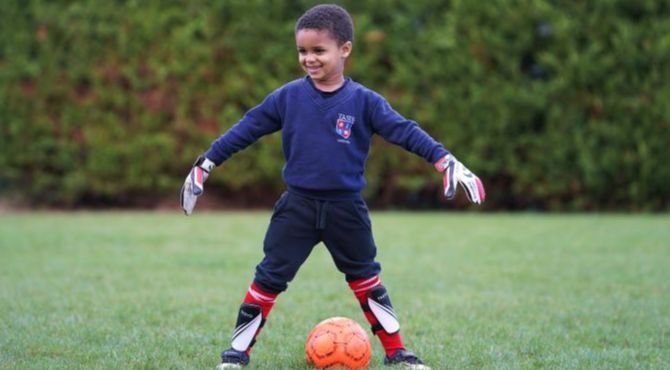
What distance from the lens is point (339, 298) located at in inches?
270

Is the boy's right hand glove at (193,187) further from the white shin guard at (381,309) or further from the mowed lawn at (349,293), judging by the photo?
the white shin guard at (381,309)

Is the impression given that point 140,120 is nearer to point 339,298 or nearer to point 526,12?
point 526,12

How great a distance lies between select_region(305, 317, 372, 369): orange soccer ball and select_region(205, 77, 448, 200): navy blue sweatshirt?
2.23 ft

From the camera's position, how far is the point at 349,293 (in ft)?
23.3

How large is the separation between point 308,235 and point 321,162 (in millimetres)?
379

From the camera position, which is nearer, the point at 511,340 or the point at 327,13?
the point at 327,13

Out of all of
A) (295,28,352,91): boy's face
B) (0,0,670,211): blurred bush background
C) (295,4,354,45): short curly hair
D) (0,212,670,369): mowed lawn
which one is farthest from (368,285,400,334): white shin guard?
(0,0,670,211): blurred bush background

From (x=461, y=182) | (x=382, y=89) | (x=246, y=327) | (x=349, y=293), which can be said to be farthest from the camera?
(x=382, y=89)

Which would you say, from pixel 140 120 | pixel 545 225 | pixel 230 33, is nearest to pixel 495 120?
pixel 545 225

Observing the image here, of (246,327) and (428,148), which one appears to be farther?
(246,327)

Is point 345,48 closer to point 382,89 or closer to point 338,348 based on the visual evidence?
point 338,348

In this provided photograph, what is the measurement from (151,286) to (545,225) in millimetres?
5955

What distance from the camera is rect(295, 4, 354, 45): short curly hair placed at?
458 centimetres

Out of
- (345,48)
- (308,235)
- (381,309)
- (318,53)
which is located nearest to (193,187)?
(308,235)
